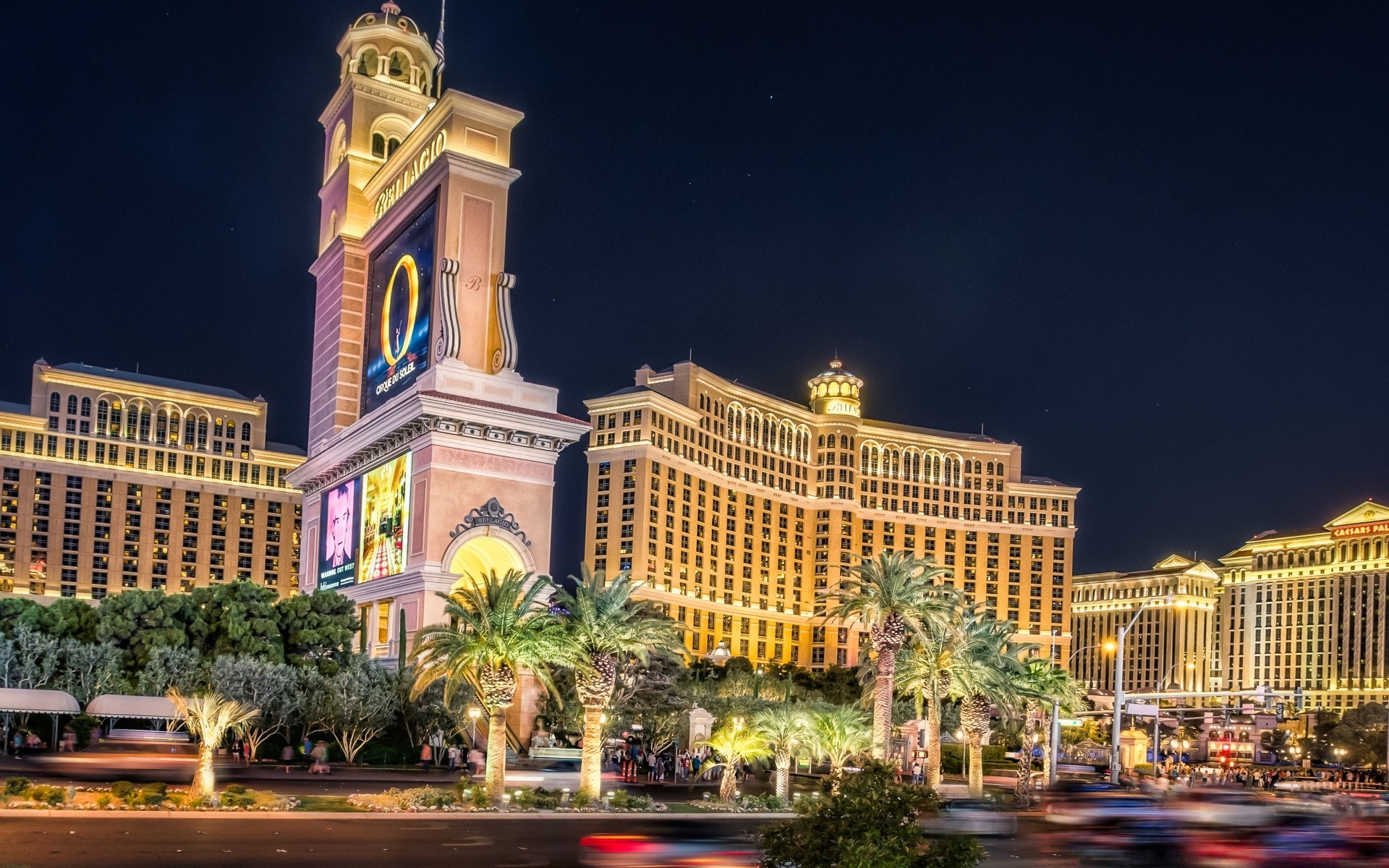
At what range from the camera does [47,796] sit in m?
29.5

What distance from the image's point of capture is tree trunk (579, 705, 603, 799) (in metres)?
38.2

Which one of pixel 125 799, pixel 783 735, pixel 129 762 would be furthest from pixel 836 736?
pixel 125 799

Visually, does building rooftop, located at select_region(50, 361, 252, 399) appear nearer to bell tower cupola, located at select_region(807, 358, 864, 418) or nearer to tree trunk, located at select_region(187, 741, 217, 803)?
bell tower cupola, located at select_region(807, 358, 864, 418)

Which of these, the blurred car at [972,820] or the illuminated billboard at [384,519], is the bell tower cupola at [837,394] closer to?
the illuminated billboard at [384,519]

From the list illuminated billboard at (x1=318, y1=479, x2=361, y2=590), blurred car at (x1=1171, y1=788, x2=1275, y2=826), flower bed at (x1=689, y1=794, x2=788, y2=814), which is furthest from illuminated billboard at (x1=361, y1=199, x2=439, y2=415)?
blurred car at (x1=1171, y1=788, x2=1275, y2=826)

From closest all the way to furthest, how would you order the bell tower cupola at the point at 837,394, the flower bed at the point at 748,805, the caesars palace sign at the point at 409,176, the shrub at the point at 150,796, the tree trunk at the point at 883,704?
1. the shrub at the point at 150,796
2. the flower bed at the point at 748,805
3. the tree trunk at the point at 883,704
4. the caesars palace sign at the point at 409,176
5. the bell tower cupola at the point at 837,394

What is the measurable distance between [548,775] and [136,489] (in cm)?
10058

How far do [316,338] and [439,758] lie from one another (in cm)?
3301

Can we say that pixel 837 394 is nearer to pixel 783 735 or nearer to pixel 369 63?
pixel 369 63

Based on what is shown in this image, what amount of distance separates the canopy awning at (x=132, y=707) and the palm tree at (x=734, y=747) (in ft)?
65.7

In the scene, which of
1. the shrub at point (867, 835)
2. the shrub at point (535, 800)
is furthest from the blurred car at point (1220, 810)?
the shrub at point (535, 800)

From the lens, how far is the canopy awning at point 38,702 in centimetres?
4769

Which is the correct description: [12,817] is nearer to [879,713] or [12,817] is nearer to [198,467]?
[879,713]

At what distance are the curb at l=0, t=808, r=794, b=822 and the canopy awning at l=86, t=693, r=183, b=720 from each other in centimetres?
2011
